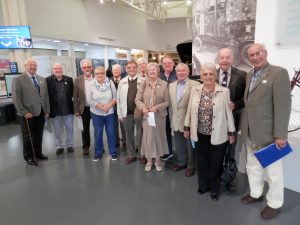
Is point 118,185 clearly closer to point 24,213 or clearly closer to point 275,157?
point 24,213

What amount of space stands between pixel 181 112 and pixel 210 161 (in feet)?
2.52

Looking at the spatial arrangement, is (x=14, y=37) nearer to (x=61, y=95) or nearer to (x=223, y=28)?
(x=61, y=95)

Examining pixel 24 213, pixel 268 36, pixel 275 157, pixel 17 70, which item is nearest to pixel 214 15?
pixel 268 36

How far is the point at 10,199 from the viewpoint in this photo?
2.81m

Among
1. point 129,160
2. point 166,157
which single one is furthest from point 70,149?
point 166,157

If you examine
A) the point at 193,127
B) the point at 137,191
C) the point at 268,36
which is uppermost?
the point at 268,36

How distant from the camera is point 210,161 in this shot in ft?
8.64

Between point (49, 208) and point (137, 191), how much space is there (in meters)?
0.99

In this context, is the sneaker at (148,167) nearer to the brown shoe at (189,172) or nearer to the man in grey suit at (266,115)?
the brown shoe at (189,172)

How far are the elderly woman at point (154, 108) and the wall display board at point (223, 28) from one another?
1.01m

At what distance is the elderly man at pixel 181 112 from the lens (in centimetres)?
305

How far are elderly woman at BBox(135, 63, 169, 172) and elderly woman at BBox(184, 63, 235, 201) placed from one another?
0.61m

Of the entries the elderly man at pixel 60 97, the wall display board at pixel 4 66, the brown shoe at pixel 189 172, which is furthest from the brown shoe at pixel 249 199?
the wall display board at pixel 4 66

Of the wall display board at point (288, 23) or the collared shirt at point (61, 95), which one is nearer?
the wall display board at point (288, 23)
